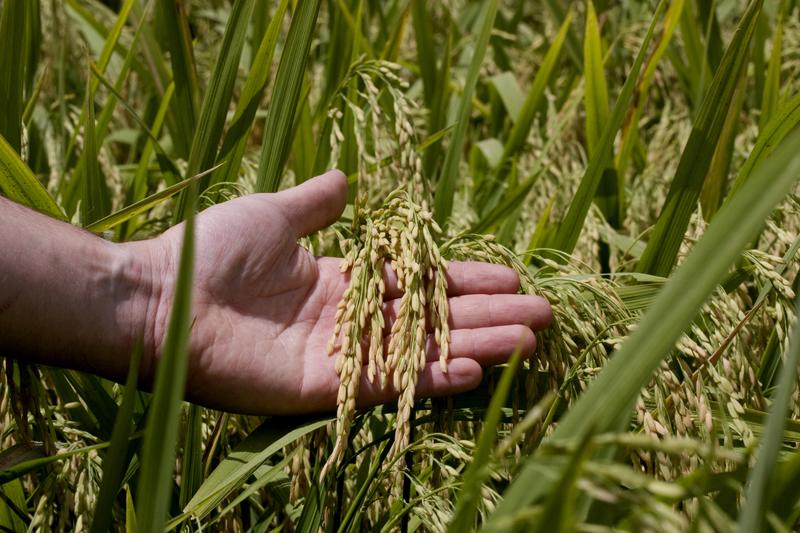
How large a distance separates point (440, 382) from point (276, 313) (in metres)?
0.41

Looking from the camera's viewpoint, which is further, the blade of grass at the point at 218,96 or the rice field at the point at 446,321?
the blade of grass at the point at 218,96

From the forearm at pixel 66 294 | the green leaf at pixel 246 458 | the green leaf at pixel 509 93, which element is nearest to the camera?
the green leaf at pixel 246 458

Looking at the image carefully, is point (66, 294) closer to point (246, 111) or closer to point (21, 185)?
point (21, 185)

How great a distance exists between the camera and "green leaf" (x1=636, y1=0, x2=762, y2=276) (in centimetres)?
175

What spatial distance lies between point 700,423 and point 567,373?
22 centimetres

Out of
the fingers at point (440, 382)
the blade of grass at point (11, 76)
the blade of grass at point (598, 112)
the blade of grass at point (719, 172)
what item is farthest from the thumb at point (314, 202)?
the blade of grass at point (719, 172)

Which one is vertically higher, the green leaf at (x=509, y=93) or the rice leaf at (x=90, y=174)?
the green leaf at (x=509, y=93)

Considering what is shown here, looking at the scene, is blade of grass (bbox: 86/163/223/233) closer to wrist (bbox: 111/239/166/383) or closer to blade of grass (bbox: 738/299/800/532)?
wrist (bbox: 111/239/166/383)

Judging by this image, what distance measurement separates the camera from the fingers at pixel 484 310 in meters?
1.56

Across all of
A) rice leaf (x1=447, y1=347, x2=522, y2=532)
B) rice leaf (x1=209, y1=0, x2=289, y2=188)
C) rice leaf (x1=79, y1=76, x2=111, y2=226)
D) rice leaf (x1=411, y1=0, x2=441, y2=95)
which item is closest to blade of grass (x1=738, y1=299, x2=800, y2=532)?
rice leaf (x1=447, y1=347, x2=522, y2=532)

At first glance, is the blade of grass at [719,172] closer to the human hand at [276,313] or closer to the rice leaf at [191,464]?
the human hand at [276,313]

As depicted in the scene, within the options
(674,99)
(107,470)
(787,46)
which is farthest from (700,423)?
(787,46)

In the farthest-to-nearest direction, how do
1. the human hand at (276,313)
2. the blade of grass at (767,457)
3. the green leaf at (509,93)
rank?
the green leaf at (509,93), the human hand at (276,313), the blade of grass at (767,457)

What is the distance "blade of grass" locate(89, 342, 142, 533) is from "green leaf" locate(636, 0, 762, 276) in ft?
3.91
